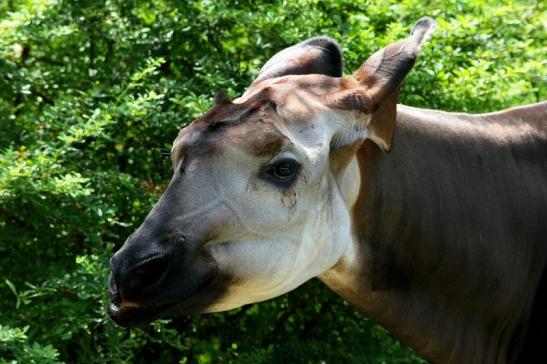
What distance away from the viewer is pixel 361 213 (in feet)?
11.0

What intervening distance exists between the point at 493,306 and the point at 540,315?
0.16 meters

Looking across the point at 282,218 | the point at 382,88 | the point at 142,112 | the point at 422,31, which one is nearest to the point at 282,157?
the point at 282,218

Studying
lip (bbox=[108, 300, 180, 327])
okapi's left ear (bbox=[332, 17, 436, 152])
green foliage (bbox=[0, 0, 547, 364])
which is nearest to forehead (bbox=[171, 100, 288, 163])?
okapi's left ear (bbox=[332, 17, 436, 152])

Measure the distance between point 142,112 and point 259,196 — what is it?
171cm

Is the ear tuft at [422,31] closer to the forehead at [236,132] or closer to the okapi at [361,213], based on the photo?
the okapi at [361,213]

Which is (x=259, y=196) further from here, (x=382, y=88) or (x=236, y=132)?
(x=382, y=88)

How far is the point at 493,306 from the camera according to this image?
359 cm

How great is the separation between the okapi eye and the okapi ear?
61 cm

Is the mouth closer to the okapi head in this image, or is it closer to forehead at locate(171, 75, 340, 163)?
the okapi head

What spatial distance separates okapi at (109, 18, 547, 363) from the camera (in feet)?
9.57

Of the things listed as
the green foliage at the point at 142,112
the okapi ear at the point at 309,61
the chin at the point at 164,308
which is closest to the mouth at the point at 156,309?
the chin at the point at 164,308

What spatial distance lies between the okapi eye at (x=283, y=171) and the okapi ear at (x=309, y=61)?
0.61m

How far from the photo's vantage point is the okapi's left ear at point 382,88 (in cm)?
324

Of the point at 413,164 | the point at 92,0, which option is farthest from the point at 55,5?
the point at 413,164
